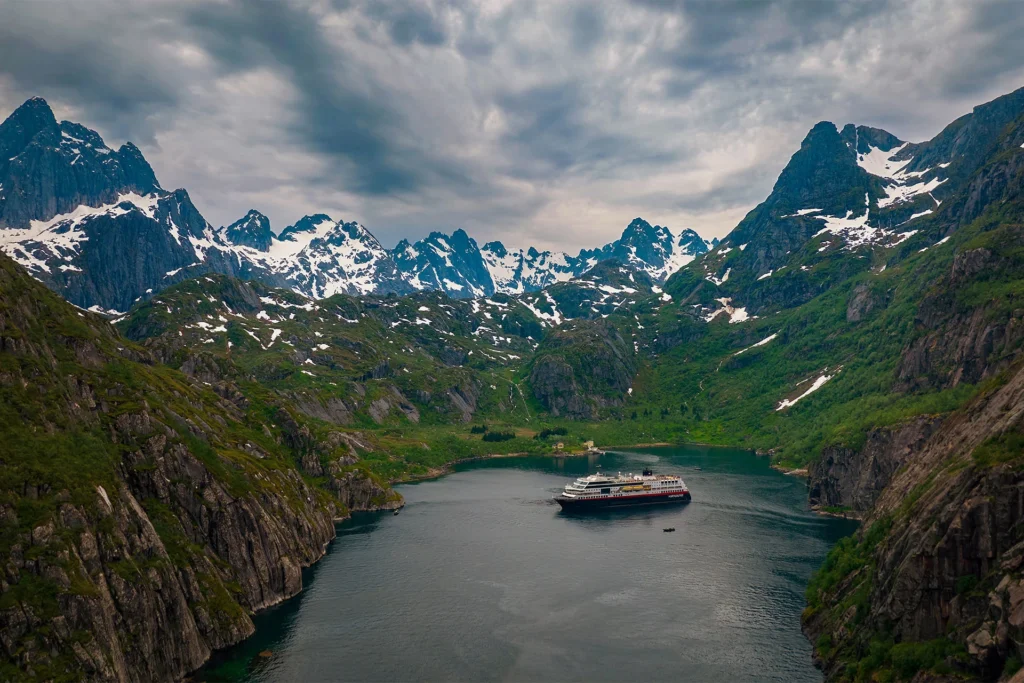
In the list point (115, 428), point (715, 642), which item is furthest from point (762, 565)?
point (115, 428)

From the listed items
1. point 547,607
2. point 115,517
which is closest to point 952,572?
point 547,607

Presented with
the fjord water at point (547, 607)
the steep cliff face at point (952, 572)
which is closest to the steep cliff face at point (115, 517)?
the fjord water at point (547, 607)

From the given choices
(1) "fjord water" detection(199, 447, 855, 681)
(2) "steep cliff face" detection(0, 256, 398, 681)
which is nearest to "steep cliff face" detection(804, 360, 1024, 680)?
(1) "fjord water" detection(199, 447, 855, 681)

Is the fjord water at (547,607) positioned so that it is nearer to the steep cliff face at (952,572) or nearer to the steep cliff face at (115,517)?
the steep cliff face at (115,517)

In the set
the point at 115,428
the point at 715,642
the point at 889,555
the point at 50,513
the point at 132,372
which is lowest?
the point at 715,642

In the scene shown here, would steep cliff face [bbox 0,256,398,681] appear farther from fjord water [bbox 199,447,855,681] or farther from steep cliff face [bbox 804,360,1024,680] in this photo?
steep cliff face [bbox 804,360,1024,680]

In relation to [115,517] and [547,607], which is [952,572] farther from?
[115,517]

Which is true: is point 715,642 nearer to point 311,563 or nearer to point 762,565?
point 762,565
